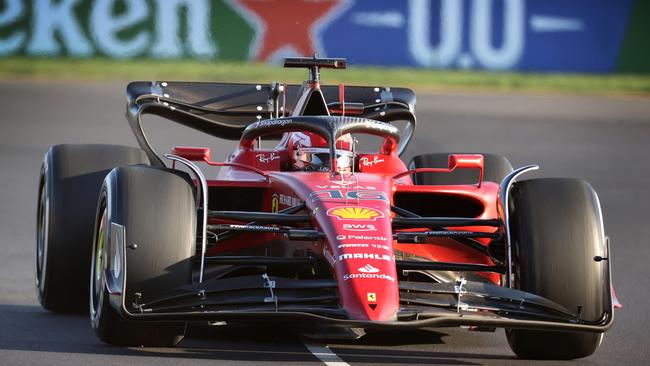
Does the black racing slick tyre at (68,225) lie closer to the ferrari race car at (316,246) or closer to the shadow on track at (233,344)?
the ferrari race car at (316,246)

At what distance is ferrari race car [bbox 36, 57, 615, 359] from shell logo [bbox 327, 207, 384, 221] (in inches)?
0.5

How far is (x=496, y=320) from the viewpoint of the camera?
703cm

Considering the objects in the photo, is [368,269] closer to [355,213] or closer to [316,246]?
[355,213]

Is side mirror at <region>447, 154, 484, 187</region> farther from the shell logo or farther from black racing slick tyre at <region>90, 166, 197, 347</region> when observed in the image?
black racing slick tyre at <region>90, 166, 197, 347</region>

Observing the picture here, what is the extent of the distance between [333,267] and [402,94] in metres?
4.15

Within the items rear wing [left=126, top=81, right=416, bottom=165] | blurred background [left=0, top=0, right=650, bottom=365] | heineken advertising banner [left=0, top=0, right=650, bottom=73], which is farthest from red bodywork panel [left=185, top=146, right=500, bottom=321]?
heineken advertising banner [left=0, top=0, right=650, bottom=73]

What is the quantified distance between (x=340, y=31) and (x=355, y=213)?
23442mm

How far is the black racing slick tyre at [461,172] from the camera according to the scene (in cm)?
1024

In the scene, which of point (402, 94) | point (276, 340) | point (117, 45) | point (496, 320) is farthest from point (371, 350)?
point (117, 45)

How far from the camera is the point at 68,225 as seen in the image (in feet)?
29.4

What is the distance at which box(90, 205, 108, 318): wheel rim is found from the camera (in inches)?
307

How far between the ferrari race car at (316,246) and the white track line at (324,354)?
1.11 ft

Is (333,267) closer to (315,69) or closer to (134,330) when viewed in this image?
(134,330)

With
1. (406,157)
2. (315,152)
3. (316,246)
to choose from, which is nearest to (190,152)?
(316,246)
